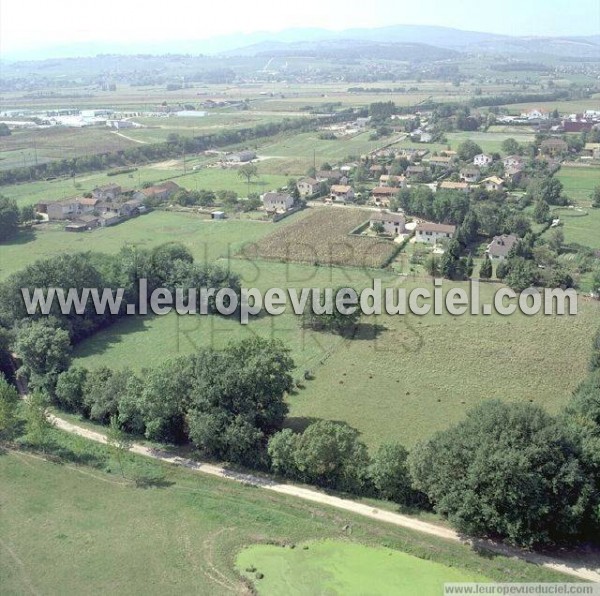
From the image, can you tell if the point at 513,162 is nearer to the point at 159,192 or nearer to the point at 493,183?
the point at 493,183

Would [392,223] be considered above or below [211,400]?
above

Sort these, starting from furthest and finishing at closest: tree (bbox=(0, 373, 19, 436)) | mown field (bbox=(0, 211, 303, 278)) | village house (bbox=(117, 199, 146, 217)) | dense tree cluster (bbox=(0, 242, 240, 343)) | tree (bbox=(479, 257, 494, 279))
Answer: village house (bbox=(117, 199, 146, 217)) → mown field (bbox=(0, 211, 303, 278)) → tree (bbox=(479, 257, 494, 279)) → dense tree cluster (bbox=(0, 242, 240, 343)) → tree (bbox=(0, 373, 19, 436))

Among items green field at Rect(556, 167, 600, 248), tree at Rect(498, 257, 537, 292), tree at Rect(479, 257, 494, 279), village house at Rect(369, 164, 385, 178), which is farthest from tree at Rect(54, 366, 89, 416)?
village house at Rect(369, 164, 385, 178)

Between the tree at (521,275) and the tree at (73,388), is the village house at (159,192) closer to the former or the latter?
the tree at (521,275)

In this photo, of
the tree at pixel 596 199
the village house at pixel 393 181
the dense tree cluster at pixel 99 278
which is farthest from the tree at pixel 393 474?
the village house at pixel 393 181

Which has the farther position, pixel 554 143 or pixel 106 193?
pixel 554 143

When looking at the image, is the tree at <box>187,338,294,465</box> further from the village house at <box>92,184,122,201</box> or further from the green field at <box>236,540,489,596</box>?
the village house at <box>92,184,122,201</box>

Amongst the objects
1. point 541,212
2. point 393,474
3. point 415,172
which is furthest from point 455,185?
point 393,474
